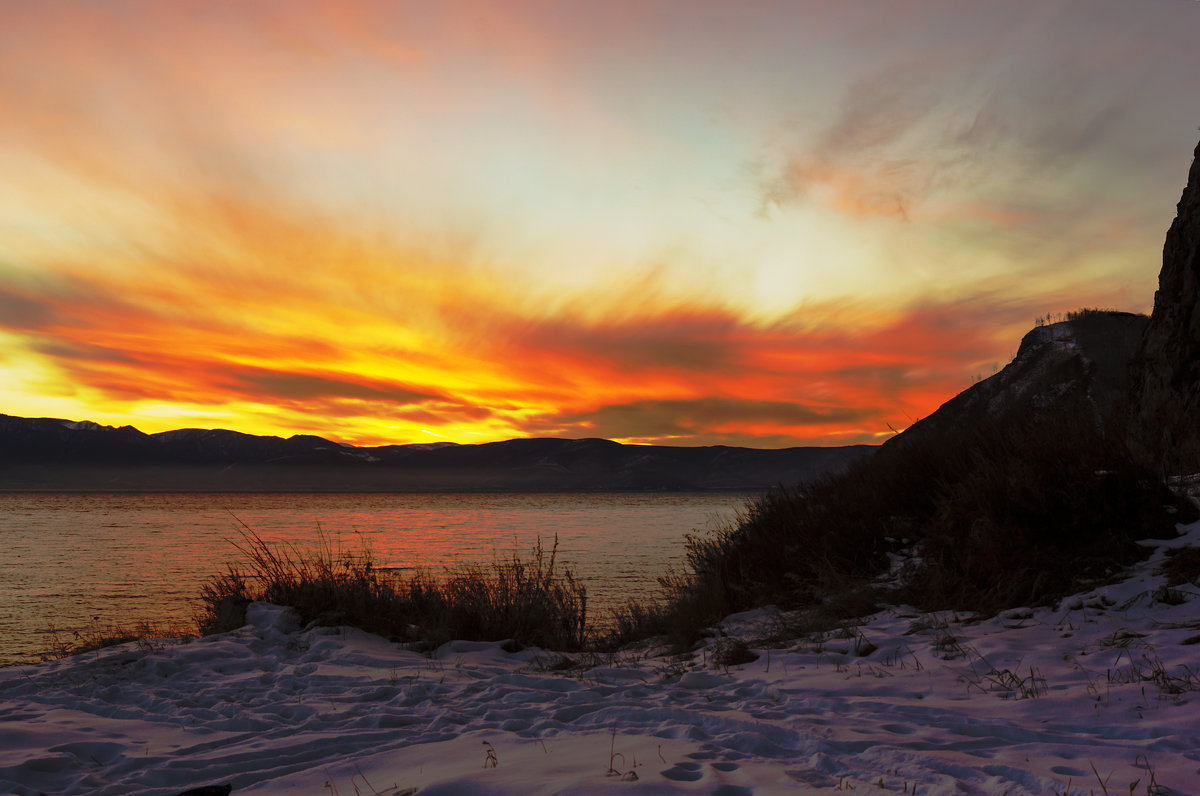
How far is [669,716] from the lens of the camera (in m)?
4.84

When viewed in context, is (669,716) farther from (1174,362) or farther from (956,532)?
(1174,362)

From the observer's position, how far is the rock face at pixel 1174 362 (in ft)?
30.2

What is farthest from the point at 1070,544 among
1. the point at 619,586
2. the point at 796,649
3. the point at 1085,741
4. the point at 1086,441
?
the point at 619,586

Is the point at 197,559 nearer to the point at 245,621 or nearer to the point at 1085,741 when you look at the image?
the point at 245,621

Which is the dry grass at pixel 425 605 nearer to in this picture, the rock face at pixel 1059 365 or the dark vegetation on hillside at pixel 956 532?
the dark vegetation on hillside at pixel 956 532

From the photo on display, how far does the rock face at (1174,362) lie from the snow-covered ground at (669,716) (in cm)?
251

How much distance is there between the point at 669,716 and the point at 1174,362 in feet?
35.8

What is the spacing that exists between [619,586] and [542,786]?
15.1 m

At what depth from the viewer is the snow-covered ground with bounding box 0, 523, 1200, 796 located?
3.53 meters

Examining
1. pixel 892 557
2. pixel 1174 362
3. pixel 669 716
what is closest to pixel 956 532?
pixel 892 557

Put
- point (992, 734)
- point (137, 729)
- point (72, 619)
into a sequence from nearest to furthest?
1. point (992, 734)
2. point (137, 729)
3. point (72, 619)

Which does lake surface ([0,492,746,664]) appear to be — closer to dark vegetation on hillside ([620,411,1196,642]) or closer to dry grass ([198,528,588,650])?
dry grass ([198,528,588,650])

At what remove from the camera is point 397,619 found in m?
9.52

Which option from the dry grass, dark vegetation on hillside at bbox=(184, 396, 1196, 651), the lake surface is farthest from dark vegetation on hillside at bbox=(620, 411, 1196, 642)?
the lake surface
